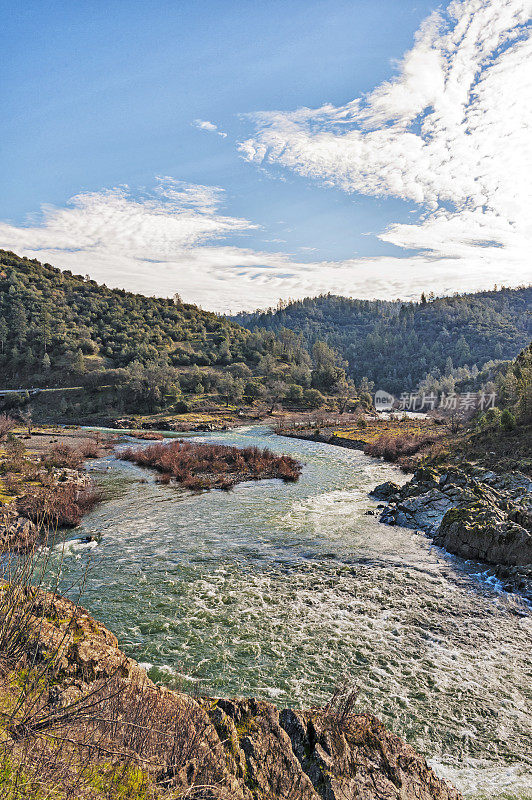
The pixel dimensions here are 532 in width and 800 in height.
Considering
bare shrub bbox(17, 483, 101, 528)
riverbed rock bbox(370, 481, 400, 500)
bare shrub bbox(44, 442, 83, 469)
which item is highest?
riverbed rock bbox(370, 481, 400, 500)

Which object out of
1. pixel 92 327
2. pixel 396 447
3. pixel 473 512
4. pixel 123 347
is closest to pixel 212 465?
pixel 396 447

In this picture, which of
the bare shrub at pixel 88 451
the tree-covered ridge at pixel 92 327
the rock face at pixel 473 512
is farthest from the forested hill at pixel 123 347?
the rock face at pixel 473 512

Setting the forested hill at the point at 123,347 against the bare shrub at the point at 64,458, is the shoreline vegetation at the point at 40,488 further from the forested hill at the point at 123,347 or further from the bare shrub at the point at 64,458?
the forested hill at the point at 123,347

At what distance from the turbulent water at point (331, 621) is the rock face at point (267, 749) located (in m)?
1.89

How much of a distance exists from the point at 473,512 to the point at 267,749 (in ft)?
44.3

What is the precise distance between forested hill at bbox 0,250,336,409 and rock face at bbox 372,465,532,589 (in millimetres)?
62290

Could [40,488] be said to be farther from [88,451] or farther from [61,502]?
[88,451]

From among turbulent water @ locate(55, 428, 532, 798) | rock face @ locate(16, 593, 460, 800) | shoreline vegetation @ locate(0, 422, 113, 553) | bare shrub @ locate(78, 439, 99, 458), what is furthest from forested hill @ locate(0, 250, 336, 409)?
rock face @ locate(16, 593, 460, 800)

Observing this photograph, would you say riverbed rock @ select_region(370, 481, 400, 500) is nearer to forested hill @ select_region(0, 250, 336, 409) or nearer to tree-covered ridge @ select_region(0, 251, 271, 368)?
forested hill @ select_region(0, 250, 336, 409)

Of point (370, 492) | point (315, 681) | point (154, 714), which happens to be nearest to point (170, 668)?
point (315, 681)

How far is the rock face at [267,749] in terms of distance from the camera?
406 cm

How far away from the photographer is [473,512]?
51.3 feet

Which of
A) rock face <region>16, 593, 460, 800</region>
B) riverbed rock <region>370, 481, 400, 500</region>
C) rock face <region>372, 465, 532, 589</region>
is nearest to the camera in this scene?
rock face <region>16, 593, 460, 800</region>

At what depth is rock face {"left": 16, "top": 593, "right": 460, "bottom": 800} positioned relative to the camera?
13.3 ft
